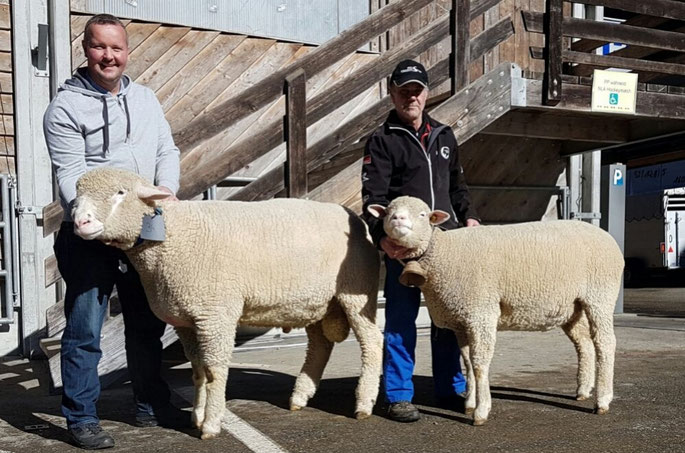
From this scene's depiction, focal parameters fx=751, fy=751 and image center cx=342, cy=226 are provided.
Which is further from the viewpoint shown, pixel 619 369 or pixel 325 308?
pixel 619 369

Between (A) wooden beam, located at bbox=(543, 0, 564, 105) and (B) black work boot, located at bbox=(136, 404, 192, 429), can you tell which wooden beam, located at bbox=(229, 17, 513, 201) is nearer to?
(A) wooden beam, located at bbox=(543, 0, 564, 105)

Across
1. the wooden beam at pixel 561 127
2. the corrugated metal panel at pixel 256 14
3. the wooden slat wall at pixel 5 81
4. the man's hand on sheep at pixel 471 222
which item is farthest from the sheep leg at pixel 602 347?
the wooden slat wall at pixel 5 81

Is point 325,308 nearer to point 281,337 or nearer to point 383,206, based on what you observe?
point 383,206

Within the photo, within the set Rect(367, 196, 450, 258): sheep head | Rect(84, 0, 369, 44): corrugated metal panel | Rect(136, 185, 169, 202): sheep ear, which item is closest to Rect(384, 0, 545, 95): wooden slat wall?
Rect(84, 0, 369, 44): corrugated metal panel

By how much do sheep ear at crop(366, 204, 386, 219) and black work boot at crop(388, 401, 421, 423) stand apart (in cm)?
109

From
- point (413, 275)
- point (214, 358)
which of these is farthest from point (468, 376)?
point (214, 358)

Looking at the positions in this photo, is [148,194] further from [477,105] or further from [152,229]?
[477,105]

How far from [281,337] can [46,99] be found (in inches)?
125

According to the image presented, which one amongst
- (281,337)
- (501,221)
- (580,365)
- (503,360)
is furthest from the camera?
(501,221)

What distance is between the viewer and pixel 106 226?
12.0ft

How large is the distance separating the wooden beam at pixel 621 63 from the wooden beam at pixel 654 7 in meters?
0.49

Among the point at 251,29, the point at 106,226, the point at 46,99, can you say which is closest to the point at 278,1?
the point at 251,29

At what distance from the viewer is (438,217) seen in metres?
4.20

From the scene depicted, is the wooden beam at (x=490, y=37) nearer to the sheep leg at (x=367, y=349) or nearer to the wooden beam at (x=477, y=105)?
the wooden beam at (x=477, y=105)
